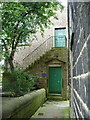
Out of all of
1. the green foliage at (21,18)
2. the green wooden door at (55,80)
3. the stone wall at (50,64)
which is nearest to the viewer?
the green foliage at (21,18)

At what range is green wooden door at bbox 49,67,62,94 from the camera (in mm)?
9122

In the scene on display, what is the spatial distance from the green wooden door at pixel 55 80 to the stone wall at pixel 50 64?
0.40 m

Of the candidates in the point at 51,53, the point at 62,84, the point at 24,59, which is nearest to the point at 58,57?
the point at 51,53

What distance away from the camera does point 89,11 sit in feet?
1.59

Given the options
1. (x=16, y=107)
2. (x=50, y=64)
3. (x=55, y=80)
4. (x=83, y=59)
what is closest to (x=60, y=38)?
(x=50, y=64)

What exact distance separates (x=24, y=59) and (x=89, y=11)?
924 centimetres

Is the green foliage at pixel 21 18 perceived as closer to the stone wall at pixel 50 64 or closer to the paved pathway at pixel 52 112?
the paved pathway at pixel 52 112

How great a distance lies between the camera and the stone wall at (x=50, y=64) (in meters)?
8.76

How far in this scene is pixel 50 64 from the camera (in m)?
8.91

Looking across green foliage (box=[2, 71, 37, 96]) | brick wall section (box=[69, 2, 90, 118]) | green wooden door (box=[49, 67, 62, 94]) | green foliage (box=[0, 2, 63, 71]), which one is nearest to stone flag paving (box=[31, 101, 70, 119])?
green foliage (box=[2, 71, 37, 96])

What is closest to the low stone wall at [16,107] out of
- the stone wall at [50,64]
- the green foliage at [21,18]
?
the green foliage at [21,18]

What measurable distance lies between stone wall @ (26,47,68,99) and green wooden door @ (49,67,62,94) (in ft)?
1.32

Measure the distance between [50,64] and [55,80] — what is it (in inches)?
43.3

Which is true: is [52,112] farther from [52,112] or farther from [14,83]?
[14,83]
